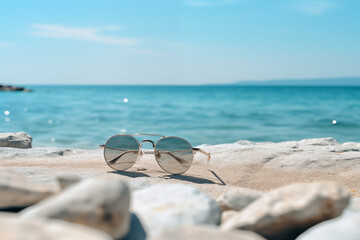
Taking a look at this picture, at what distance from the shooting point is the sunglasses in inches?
189

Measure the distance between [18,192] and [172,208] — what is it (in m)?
0.93

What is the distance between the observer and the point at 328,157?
17.7ft

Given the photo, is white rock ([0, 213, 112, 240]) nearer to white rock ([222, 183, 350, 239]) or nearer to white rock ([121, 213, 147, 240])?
white rock ([121, 213, 147, 240])

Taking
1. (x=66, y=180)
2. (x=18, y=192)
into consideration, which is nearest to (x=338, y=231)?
(x=66, y=180)

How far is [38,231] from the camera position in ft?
4.64

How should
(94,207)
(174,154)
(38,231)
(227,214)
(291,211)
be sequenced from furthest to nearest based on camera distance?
1. (174,154)
2. (227,214)
3. (291,211)
4. (94,207)
5. (38,231)

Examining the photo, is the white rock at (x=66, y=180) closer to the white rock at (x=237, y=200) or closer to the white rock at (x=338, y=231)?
the white rock at (x=237, y=200)

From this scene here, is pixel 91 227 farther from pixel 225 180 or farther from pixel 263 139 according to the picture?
pixel 263 139

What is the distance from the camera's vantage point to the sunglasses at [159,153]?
189 inches

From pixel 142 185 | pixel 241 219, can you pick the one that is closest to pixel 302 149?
pixel 142 185

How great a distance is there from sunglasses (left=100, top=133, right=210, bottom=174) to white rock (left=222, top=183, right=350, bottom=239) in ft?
8.59

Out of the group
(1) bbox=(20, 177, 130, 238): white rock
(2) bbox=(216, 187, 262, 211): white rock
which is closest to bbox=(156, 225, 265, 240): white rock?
(1) bbox=(20, 177, 130, 238): white rock

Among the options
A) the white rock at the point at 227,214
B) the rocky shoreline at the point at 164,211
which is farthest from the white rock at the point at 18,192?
the white rock at the point at 227,214

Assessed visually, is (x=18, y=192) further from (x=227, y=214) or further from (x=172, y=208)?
(x=227, y=214)
